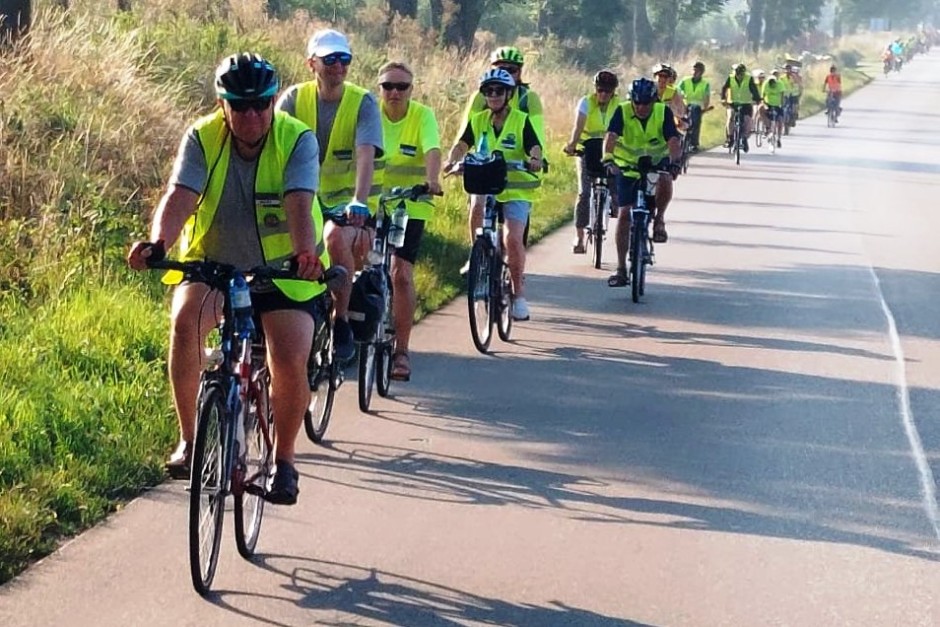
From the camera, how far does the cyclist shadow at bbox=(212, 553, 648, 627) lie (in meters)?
5.91

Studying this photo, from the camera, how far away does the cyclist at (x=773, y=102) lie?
35438 mm

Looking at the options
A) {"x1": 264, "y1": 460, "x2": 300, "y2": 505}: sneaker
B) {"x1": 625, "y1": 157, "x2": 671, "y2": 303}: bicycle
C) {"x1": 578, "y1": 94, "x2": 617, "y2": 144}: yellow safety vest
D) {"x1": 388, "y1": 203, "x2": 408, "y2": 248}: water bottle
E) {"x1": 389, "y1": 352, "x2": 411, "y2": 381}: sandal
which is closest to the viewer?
{"x1": 264, "y1": 460, "x2": 300, "y2": 505}: sneaker

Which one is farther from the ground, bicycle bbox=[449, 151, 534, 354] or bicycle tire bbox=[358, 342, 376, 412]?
bicycle bbox=[449, 151, 534, 354]

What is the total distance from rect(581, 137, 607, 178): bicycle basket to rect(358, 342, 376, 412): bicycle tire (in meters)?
6.45

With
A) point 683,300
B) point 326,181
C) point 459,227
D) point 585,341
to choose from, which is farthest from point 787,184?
point 326,181

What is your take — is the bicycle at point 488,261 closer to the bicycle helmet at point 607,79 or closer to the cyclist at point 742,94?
the bicycle helmet at point 607,79

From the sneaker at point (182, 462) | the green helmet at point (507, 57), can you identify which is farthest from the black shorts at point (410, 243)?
the sneaker at point (182, 462)

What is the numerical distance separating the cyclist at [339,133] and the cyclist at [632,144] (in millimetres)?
5220

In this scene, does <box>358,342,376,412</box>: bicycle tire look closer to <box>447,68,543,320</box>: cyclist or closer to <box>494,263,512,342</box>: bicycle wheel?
<box>494,263,512,342</box>: bicycle wheel

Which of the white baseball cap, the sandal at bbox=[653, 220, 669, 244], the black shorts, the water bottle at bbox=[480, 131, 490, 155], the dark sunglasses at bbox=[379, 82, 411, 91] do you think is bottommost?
the sandal at bbox=[653, 220, 669, 244]

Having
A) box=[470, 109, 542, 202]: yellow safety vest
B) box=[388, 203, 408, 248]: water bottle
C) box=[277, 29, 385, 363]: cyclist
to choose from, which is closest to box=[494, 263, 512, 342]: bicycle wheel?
box=[470, 109, 542, 202]: yellow safety vest

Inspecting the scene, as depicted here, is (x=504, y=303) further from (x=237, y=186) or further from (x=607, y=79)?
(x=237, y=186)

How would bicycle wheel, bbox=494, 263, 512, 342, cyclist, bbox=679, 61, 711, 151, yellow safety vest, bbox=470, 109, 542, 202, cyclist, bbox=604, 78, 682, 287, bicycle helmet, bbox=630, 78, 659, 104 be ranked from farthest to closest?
1. cyclist, bbox=679, 61, 711, 151
2. cyclist, bbox=604, 78, 682, 287
3. bicycle helmet, bbox=630, 78, 659, 104
4. yellow safety vest, bbox=470, 109, 542, 202
5. bicycle wheel, bbox=494, 263, 512, 342

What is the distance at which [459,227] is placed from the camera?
16.8 m
